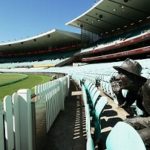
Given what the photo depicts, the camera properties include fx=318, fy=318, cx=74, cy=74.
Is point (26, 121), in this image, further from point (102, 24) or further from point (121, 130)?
point (102, 24)

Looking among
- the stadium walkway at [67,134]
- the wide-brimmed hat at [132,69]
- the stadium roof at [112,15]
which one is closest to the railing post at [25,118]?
the stadium walkway at [67,134]

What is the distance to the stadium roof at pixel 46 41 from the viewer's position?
59156 mm

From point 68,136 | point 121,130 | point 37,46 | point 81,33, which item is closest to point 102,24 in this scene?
point 81,33

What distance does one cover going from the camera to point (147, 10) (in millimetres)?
39031

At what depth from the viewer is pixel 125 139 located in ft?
6.70

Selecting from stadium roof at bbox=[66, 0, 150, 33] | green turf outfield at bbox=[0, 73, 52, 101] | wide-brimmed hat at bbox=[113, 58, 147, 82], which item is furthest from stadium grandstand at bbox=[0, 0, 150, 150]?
green turf outfield at bbox=[0, 73, 52, 101]

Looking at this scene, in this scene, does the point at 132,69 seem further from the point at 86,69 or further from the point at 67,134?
the point at 86,69

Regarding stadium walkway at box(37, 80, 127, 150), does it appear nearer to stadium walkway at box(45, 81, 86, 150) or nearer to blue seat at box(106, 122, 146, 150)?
stadium walkway at box(45, 81, 86, 150)

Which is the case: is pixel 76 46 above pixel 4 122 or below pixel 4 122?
above

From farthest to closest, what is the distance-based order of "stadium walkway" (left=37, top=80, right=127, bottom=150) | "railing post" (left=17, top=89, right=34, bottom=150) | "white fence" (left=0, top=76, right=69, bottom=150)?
"stadium walkway" (left=37, top=80, right=127, bottom=150)
"railing post" (left=17, top=89, right=34, bottom=150)
"white fence" (left=0, top=76, right=69, bottom=150)

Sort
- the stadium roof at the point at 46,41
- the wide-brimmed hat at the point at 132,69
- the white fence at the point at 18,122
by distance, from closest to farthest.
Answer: the wide-brimmed hat at the point at 132,69 < the white fence at the point at 18,122 < the stadium roof at the point at 46,41

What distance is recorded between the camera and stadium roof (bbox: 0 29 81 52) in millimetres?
59156

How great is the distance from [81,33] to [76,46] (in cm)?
557

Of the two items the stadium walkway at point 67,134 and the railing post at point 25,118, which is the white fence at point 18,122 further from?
the stadium walkway at point 67,134
